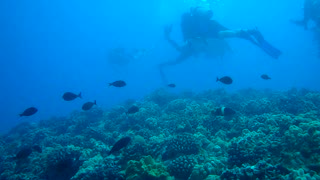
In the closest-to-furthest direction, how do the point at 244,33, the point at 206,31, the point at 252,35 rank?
the point at 244,33 < the point at 206,31 < the point at 252,35

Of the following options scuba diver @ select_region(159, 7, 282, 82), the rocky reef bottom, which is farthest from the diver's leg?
the rocky reef bottom

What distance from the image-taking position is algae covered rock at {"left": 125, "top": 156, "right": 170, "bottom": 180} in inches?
284

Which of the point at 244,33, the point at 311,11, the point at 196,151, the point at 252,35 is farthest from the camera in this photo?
the point at 311,11

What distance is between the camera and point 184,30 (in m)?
23.9

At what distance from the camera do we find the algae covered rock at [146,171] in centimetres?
721

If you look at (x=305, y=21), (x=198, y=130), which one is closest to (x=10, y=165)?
(x=198, y=130)

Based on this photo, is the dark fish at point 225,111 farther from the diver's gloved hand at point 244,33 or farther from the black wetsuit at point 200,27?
the diver's gloved hand at point 244,33

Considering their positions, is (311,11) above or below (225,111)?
above

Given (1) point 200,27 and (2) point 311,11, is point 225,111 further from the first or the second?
(2) point 311,11

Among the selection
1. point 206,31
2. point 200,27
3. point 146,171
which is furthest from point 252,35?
point 146,171

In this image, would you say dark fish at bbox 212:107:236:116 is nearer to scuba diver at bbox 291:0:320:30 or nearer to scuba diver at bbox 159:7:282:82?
scuba diver at bbox 159:7:282:82

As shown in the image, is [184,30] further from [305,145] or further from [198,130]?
[305,145]

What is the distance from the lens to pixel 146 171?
7254mm

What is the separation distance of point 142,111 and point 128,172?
865cm
